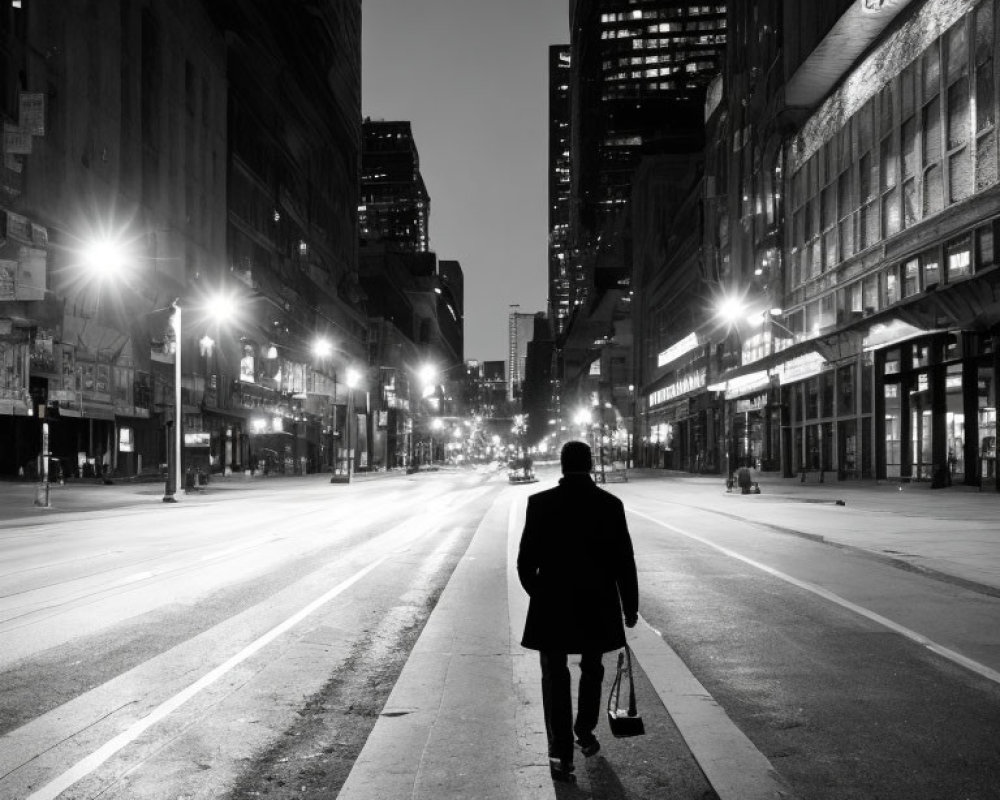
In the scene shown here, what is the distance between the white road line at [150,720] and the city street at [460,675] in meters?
0.03

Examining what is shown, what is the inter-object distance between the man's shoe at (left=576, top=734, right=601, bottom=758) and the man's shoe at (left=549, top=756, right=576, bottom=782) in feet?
0.83

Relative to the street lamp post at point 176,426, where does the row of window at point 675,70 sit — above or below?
above

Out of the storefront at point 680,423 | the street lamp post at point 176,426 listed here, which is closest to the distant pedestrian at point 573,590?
the street lamp post at point 176,426

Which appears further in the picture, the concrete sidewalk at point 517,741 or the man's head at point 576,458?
the man's head at point 576,458

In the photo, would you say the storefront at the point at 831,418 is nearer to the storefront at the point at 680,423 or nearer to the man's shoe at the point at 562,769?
the storefront at the point at 680,423

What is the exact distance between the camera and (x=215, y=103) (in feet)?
200

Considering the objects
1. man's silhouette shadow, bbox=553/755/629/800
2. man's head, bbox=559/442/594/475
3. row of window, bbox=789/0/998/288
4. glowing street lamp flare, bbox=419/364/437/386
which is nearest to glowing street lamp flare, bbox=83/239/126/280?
row of window, bbox=789/0/998/288

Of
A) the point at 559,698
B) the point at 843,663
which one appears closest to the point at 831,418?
the point at 843,663

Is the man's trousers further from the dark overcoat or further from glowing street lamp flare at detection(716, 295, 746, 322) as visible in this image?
glowing street lamp flare at detection(716, 295, 746, 322)

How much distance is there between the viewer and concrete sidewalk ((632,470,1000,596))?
43.6 feet

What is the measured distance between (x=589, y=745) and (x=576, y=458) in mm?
1640

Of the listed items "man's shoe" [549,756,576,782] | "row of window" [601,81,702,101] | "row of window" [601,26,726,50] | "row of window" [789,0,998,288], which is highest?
"row of window" [601,26,726,50]

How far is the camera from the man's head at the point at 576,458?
5.30 meters

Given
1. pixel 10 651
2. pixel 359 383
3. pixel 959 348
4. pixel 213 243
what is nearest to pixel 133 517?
pixel 10 651
